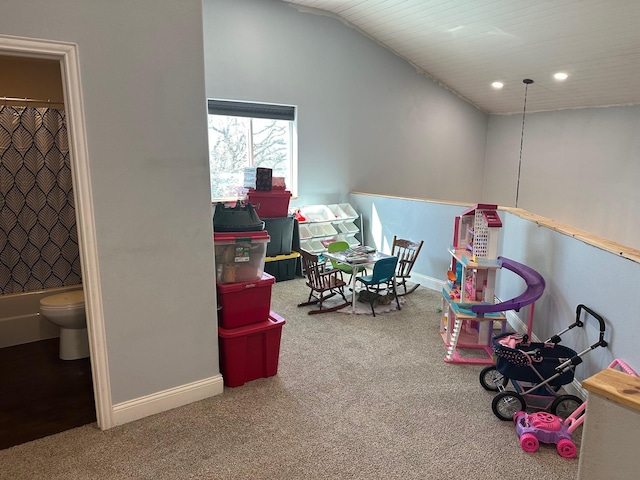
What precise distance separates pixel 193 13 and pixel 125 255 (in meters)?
1.39

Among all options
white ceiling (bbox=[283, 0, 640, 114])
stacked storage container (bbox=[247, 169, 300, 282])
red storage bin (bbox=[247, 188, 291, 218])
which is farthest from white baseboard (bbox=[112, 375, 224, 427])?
white ceiling (bbox=[283, 0, 640, 114])

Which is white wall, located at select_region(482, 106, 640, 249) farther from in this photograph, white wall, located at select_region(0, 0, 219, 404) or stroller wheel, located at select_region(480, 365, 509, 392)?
white wall, located at select_region(0, 0, 219, 404)

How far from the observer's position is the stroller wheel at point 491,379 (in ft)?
9.08

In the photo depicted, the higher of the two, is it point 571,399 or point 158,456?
point 571,399

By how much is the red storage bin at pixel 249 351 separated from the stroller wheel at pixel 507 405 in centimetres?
143

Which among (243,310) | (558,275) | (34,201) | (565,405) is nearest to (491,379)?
(565,405)

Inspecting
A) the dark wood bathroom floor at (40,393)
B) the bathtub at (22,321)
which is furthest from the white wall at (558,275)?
the bathtub at (22,321)

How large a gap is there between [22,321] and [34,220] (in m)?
0.86

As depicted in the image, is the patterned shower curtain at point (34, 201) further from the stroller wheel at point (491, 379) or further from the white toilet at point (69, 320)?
the stroller wheel at point (491, 379)

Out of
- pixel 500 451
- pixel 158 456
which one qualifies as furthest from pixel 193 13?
pixel 500 451

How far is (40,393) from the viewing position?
2.75m

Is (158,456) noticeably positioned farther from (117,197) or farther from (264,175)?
(264,175)

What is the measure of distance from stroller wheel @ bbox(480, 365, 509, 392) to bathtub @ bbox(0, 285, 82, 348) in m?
3.49

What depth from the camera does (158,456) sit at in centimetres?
215
